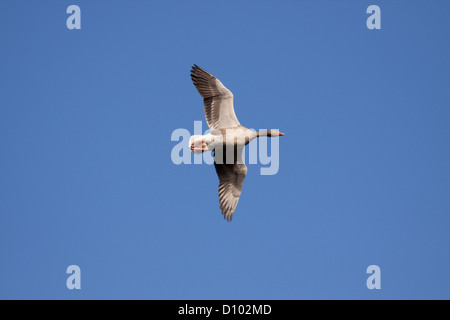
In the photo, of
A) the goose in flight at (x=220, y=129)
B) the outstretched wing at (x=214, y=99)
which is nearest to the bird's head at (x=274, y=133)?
the goose in flight at (x=220, y=129)

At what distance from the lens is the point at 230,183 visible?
14203 mm

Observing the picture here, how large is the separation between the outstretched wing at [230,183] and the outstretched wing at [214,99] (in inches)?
46.0

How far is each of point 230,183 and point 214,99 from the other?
2.47 m

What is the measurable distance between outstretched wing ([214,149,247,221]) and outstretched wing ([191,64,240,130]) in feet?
3.83

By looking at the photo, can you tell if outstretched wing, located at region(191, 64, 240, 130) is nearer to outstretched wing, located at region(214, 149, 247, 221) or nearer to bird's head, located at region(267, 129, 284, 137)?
bird's head, located at region(267, 129, 284, 137)

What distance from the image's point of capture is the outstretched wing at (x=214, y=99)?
13031mm

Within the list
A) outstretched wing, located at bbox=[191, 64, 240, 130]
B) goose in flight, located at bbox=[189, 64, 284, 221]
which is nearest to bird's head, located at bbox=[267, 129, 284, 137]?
goose in flight, located at bbox=[189, 64, 284, 221]

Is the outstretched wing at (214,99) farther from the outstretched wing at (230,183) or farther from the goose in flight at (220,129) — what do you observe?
the outstretched wing at (230,183)

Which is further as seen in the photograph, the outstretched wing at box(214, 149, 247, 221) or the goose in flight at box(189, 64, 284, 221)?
the outstretched wing at box(214, 149, 247, 221)

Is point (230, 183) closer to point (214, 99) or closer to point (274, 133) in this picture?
point (274, 133)

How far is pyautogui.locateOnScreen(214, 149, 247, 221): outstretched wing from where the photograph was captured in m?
14.0

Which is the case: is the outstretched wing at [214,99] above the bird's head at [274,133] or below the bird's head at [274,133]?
above
